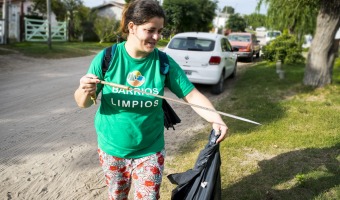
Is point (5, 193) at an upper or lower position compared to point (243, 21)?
lower

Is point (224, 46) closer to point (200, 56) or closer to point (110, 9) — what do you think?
point (200, 56)

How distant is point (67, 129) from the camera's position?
5.70 m

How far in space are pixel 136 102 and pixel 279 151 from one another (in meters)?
3.54

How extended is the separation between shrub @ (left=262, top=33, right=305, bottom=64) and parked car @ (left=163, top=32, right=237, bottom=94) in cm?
850

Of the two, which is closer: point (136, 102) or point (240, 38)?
point (136, 102)

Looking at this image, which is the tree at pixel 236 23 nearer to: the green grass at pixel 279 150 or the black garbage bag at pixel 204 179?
the green grass at pixel 279 150

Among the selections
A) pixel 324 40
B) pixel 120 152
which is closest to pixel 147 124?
pixel 120 152

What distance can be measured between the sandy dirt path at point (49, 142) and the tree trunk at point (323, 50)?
2.83 metres

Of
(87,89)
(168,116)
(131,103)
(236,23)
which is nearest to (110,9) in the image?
(236,23)

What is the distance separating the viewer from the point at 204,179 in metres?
2.61

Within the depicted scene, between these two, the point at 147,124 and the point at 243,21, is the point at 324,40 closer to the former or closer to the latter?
the point at 147,124

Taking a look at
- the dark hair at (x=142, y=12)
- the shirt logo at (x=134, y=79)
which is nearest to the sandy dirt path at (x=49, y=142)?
the shirt logo at (x=134, y=79)

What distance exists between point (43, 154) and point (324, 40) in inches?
312

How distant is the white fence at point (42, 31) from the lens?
22.5 metres
